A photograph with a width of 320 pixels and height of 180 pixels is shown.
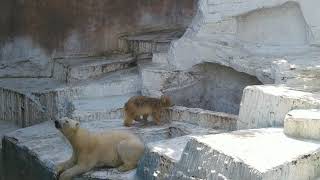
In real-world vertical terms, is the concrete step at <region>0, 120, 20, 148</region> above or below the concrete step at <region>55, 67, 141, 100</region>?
below

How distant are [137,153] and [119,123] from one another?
6.10 ft

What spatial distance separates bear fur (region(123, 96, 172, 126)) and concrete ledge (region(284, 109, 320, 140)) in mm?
→ 2759

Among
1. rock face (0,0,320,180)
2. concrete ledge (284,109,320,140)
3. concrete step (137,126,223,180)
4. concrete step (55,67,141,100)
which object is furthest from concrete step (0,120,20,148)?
concrete ledge (284,109,320,140)

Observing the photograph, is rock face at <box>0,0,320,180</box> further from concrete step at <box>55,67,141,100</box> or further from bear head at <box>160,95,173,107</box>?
bear head at <box>160,95,173,107</box>

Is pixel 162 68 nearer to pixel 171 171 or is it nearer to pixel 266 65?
pixel 266 65

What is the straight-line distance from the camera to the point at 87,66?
9641 mm

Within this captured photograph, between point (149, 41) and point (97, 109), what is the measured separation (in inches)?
92.2

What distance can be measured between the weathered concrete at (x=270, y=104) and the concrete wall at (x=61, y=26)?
478cm

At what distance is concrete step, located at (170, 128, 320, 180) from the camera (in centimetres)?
457

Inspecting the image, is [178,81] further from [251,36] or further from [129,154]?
[129,154]

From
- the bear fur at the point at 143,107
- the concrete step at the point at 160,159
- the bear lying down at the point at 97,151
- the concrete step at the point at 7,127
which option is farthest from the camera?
the concrete step at the point at 7,127

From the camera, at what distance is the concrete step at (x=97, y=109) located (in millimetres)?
8320

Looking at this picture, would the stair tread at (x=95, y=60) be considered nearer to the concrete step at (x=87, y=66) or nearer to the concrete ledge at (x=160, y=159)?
the concrete step at (x=87, y=66)

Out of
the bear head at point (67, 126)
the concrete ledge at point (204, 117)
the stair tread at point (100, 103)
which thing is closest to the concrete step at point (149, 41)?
the stair tread at point (100, 103)
